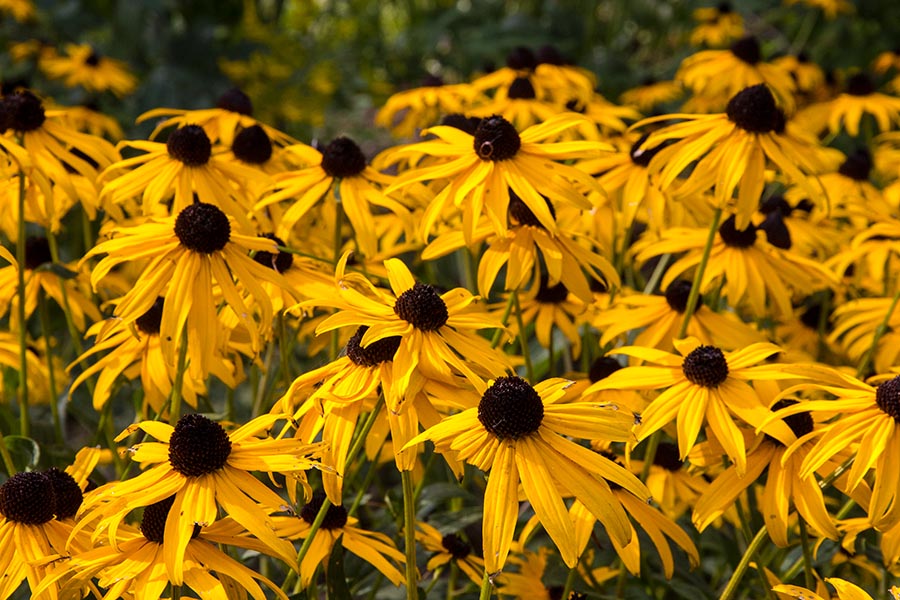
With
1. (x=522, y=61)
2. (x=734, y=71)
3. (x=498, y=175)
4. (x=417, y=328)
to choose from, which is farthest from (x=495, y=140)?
(x=734, y=71)

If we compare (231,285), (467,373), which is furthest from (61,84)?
(467,373)

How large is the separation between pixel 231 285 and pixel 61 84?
4.30 m

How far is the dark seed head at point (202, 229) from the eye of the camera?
1.67 meters

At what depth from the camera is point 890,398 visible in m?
1.52

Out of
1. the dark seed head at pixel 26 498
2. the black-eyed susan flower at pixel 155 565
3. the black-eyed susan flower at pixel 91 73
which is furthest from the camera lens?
the black-eyed susan flower at pixel 91 73

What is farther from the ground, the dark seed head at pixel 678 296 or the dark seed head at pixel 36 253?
the dark seed head at pixel 678 296

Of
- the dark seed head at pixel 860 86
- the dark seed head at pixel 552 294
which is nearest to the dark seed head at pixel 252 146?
the dark seed head at pixel 552 294

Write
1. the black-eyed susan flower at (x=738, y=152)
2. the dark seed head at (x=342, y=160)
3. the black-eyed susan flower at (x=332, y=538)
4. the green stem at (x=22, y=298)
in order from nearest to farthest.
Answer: the black-eyed susan flower at (x=332, y=538) < the green stem at (x=22, y=298) < the black-eyed susan flower at (x=738, y=152) < the dark seed head at (x=342, y=160)

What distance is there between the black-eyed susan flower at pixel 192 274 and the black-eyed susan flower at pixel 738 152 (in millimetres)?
743

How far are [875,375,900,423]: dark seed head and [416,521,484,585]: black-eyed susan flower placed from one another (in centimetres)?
68

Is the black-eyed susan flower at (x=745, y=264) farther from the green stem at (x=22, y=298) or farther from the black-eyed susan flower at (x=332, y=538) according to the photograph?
the green stem at (x=22, y=298)

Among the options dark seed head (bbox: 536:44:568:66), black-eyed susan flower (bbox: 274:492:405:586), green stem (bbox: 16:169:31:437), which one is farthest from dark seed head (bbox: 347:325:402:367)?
dark seed head (bbox: 536:44:568:66)

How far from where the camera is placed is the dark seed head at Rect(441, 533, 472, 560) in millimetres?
1904

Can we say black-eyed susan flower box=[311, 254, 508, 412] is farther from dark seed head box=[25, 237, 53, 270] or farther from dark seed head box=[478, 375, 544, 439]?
dark seed head box=[25, 237, 53, 270]
